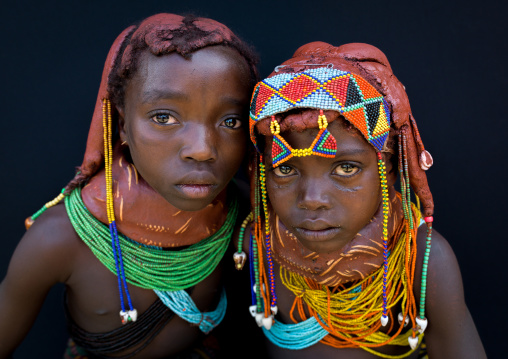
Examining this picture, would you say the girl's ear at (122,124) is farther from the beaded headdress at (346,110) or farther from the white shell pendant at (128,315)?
the white shell pendant at (128,315)

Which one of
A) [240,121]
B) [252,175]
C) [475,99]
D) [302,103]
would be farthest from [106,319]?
[475,99]

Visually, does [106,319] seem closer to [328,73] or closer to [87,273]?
[87,273]

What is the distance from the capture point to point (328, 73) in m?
1.25

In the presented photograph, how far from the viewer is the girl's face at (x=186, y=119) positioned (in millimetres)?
1314

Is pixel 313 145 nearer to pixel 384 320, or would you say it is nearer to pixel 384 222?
pixel 384 222

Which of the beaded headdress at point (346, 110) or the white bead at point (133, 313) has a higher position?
the beaded headdress at point (346, 110)

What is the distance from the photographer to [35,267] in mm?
1522

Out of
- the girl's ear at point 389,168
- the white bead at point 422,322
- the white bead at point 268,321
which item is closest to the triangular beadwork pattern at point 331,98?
the girl's ear at point 389,168

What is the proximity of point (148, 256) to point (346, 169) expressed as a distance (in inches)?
26.6

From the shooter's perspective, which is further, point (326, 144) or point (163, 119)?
point (163, 119)

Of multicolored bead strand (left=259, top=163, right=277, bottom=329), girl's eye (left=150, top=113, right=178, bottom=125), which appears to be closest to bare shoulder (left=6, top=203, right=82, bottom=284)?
girl's eye (left=150, top=113, right=178, bottom=125)

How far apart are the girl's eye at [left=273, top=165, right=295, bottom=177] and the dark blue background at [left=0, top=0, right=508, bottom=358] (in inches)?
35.7

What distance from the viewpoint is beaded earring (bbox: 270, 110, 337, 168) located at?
3.96ft

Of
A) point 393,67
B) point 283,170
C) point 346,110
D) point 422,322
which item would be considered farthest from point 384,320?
point 393,67
